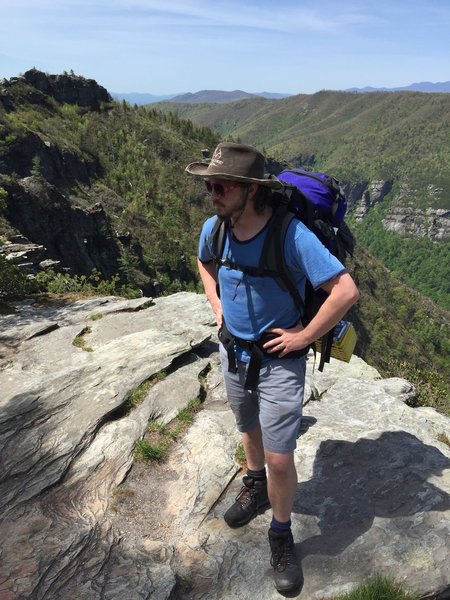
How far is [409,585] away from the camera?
360 centimetres

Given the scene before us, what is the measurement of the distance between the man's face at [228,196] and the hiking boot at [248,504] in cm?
276

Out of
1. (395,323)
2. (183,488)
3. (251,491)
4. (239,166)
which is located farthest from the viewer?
(395,323)

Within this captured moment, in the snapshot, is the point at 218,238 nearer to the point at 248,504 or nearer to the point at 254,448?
the point at 254,448

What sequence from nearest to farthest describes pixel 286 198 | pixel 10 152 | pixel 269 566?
pixel 286 198, pixel 269 566, pixel 10 152

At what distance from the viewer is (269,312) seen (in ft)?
11.7

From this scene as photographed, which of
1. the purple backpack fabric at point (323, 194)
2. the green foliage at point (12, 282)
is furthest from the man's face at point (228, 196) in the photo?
the green foliage at point (12, 282)

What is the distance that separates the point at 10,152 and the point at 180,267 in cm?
2728

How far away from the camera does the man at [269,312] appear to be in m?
3.27

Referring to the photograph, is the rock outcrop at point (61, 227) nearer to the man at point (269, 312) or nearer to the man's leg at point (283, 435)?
the man at point (269, 312)

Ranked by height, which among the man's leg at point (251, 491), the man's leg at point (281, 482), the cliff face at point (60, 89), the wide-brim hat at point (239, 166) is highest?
the cliff face at point (60, 89)

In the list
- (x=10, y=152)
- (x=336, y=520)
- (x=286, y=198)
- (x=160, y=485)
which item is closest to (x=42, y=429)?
(x=160, y=485)

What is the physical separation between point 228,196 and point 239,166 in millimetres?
236

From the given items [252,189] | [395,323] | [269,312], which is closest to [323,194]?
[252,189]

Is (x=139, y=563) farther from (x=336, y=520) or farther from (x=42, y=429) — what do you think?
(x=42, y=429)
